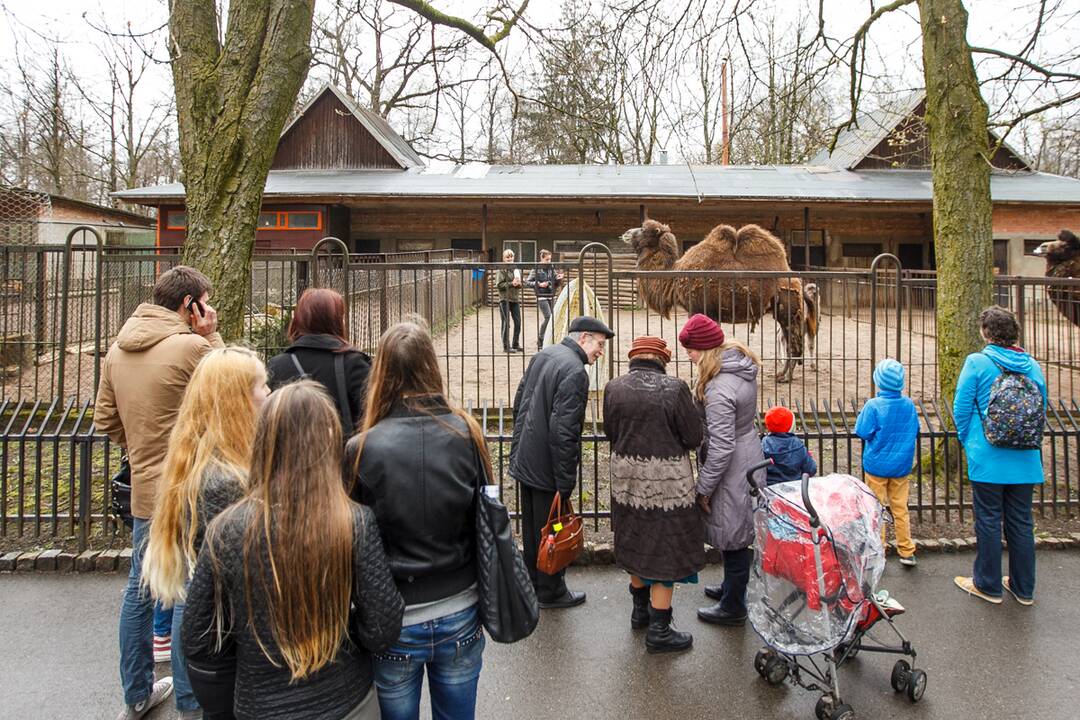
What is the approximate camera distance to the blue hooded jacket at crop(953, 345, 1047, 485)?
441 centimetres

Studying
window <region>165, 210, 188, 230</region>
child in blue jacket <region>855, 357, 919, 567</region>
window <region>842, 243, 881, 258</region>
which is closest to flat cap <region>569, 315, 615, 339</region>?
child in blue jacket <region>855, 357, 919, 567</region>

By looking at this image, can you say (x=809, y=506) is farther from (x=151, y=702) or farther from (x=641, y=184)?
(x=641, y=184)

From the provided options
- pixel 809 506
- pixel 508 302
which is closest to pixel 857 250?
pixel 508 302

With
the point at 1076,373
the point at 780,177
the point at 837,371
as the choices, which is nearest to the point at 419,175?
the point at 780,177

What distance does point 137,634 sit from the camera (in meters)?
3.31

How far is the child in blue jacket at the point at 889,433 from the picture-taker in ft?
15.7

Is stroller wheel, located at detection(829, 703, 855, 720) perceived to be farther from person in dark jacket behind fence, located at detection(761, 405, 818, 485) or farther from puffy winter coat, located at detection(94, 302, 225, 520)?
puffy winter coat, located at detection(94, 302, 225, 520)

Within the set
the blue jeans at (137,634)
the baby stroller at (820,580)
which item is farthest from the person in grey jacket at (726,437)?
the blue jeans at (137,634)

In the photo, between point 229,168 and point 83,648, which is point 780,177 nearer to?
point 229,168

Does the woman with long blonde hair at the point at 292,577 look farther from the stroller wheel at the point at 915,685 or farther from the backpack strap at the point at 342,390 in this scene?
the stroller wheel at the point at 915,685

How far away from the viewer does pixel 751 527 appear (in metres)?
4.14

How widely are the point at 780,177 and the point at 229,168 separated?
20132 millimetres

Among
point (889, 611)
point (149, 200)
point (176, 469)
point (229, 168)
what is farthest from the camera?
point (149, 200)

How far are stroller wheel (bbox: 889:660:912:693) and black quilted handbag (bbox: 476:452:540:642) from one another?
6.89 feet
